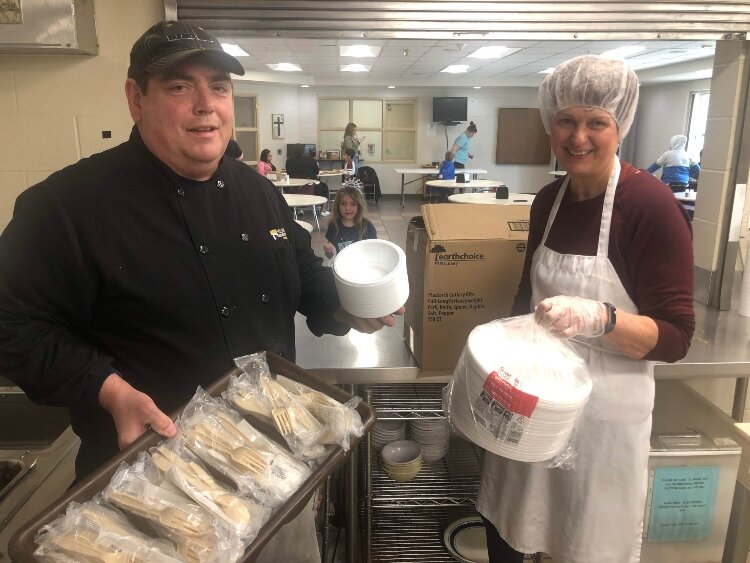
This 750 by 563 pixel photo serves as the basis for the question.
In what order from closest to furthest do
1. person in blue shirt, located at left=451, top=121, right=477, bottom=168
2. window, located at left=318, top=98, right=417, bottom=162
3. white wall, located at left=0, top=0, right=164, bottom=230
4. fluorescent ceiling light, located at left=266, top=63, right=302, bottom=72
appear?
white wall, located at left=0, top=0, right=164, bottom=230 → fluorescent ceiling light, located at left=266, top=63, right=302, bottom=72 → person in blue shirt, located at left=451, top=121, right=477, bottom=168 → window, located at left=318, top=98, right=417, bottom=162

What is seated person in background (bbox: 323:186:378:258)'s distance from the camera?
4105mm

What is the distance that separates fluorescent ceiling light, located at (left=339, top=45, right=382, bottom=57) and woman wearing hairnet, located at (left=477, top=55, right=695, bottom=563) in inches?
297

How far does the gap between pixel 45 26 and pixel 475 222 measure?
1.54 metres

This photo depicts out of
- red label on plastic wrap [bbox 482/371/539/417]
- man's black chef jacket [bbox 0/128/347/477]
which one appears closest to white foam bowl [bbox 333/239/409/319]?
man's black chef jacket [bbox 0/128/347/477]

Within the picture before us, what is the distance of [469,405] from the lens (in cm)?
119

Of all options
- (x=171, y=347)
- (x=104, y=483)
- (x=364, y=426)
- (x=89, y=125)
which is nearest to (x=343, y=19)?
(x=89, y=125)

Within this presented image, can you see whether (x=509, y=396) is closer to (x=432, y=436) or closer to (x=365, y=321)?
(x=365, y=321)

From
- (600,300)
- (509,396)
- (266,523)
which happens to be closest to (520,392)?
(509,396)

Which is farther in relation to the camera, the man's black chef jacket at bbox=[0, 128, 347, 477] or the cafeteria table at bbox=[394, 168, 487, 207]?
the cafeteria table at bbox=[394, 168, 487, 207]

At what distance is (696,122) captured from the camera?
10.9 m

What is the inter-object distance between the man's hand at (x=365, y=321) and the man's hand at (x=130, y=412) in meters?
0.55

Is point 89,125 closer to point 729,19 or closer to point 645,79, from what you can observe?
point 729,19

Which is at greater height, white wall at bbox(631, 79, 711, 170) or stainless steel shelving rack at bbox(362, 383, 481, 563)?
white wall at bbox(631, 79, 711, 170)

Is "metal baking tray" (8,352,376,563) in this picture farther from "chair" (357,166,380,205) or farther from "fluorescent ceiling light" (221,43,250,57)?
"chair" (357,166,380,205)
